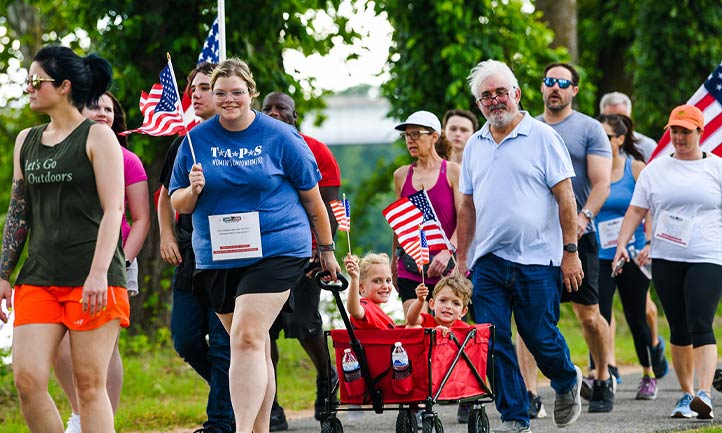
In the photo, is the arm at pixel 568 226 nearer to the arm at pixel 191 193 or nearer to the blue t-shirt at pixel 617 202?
the arm at pixel 191 193

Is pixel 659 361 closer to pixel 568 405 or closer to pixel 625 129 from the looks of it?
pixel 625 129

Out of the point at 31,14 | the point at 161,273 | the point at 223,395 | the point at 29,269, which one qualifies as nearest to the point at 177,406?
the point at 223,395

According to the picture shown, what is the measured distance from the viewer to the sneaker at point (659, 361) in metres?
12.5

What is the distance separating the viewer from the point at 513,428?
27.3ft

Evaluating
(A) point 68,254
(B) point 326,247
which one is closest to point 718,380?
(B) point 326,247

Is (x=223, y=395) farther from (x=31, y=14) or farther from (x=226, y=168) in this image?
(x=31, y=14)

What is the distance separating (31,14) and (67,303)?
1745 centimetres

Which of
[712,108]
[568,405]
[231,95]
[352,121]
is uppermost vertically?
[352,121]

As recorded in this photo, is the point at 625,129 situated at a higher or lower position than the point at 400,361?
higher

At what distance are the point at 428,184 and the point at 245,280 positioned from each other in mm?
2948

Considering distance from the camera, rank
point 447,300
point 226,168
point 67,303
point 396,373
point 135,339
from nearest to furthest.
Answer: point 67,303, point 226,168, point 396,373, point 447,300, point 135,339

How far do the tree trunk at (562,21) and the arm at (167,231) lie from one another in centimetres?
1319

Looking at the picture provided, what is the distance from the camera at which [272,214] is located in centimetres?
715

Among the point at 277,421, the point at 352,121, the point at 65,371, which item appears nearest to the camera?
the point at 65,371
